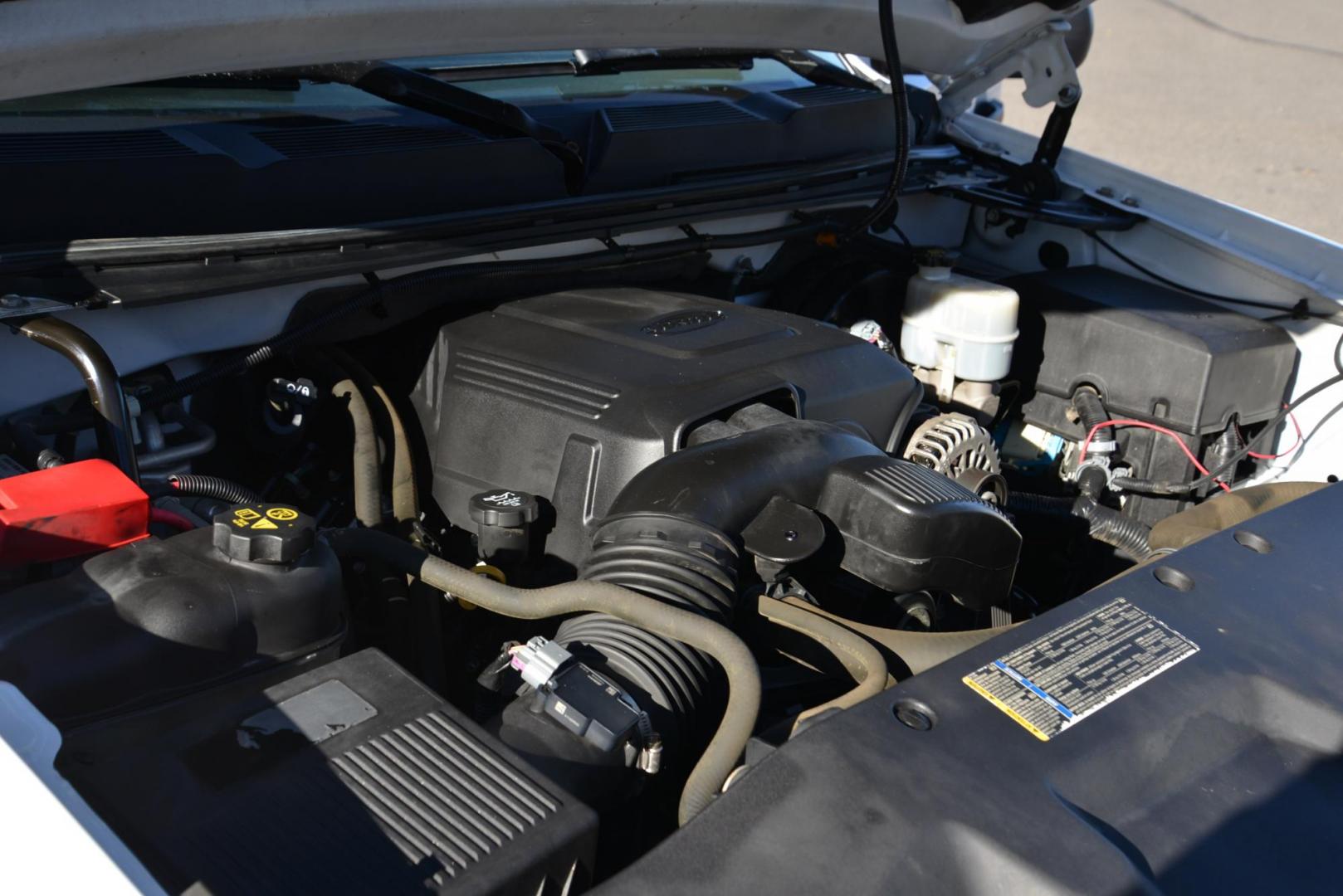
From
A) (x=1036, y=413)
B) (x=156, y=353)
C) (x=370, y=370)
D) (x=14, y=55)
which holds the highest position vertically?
(x=14, y=55)

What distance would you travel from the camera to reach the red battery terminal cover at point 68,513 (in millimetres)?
1084

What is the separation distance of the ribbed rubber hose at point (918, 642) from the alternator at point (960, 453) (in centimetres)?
50

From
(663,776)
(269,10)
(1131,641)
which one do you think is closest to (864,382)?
(1131,641)

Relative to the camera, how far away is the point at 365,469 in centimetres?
159

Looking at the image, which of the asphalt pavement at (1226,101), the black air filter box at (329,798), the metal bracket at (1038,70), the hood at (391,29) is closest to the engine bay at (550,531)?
the black air filter box at (329,798)

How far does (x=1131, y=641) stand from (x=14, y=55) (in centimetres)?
121

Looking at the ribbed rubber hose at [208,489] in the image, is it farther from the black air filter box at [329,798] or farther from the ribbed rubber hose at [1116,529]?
the ribbed rubber hose at [1116,529]

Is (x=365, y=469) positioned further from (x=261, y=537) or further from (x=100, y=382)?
(x=261, y=537)

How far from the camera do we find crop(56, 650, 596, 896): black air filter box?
834mm

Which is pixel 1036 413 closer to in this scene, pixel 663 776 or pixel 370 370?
pixel 370 370

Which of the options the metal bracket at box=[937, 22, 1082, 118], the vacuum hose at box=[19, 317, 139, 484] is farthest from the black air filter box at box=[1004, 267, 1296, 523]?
the vacuum hose at box=[19, 317, 139, 484]

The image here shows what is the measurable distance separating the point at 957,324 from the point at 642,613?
3.84 feet

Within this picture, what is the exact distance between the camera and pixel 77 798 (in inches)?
31.1

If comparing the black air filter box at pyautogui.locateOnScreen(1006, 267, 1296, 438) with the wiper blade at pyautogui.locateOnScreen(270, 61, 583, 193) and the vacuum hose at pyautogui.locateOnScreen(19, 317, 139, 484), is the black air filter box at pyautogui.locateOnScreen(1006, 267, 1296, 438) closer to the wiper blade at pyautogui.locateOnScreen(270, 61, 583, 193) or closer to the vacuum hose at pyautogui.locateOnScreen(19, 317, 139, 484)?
the wiper blade at pyautogui.locateOnScreen(270, 61, 583, 193)
